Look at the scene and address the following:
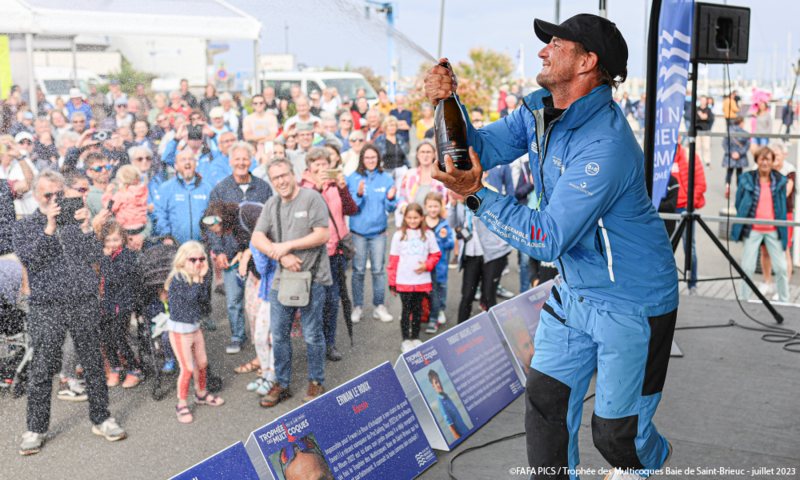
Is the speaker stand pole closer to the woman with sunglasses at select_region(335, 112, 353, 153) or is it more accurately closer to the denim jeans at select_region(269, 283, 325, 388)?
the denim jeans at select_region(269, 283, 325, 388)

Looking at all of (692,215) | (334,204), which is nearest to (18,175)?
(334,204)

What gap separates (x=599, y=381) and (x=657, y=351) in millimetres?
234

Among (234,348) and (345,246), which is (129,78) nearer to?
(234,348)

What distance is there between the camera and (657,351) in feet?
8.18

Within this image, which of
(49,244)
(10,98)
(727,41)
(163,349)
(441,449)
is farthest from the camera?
(727,41)

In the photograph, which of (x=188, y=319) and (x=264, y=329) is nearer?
(x=188, y=319)

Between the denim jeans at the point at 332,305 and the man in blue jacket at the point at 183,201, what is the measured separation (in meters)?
0.99

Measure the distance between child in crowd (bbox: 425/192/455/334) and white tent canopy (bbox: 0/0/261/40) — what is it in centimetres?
213

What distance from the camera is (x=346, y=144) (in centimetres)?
590

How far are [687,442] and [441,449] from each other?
4.07ft

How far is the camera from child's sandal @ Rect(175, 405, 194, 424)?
150 inches

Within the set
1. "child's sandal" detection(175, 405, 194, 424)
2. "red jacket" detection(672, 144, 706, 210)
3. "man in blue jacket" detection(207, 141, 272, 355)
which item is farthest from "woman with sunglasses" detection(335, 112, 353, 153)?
"red jacket" detection(672, 144, 706, 210)

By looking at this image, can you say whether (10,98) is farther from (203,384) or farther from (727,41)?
(727,41)

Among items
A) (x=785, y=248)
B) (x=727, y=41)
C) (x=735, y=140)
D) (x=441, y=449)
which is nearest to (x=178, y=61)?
(x=441, y=449)
